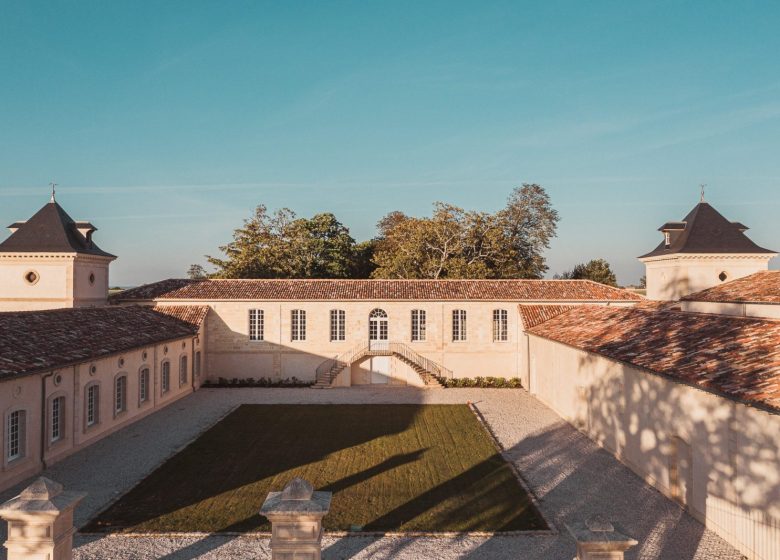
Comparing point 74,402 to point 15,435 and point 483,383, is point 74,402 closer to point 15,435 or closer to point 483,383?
point 15,435

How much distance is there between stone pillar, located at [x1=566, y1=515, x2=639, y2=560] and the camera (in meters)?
7.45

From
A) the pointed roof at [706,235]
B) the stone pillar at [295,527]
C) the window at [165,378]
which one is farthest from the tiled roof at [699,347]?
the window at [165,378]

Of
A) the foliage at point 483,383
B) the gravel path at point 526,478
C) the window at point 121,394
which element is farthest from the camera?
the foliage at point 483,383

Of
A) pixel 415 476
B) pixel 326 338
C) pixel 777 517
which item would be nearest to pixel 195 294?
pixel 326 338

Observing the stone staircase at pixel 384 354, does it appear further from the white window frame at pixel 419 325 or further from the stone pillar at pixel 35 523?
the stone pillar at pixel 35 523

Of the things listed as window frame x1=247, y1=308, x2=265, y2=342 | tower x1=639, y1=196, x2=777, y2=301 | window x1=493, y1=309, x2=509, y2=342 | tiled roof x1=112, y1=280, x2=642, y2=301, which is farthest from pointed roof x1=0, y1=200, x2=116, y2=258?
tower x1=639, y1=196, x2=777, y2=301

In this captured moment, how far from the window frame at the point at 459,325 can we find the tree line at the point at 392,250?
11259mm

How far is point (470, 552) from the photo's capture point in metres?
11.0

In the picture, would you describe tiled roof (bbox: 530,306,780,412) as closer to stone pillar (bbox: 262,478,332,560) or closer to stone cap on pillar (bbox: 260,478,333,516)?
stone cap on pillar (bbox: 260,478,333,516)

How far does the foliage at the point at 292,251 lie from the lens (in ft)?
151

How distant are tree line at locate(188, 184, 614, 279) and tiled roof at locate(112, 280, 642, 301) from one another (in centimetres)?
1003

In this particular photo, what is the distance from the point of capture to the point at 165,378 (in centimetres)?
2602

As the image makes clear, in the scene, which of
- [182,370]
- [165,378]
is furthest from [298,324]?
[165,378]

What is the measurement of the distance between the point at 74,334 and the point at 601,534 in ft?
64.4
